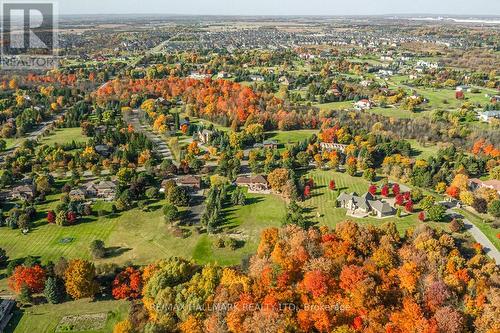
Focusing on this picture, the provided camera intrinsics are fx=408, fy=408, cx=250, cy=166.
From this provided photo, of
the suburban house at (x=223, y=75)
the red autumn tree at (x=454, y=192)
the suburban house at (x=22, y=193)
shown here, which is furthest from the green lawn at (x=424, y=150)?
the suburban house at (x=223, y=75)

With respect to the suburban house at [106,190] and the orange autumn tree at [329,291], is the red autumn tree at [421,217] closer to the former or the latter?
the orange autumn tree at [329,291]

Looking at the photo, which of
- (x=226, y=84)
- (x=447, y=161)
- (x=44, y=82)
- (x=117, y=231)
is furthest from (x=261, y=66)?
(x=117, y=231)

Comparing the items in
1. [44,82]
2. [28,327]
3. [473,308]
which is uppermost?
[44,82]

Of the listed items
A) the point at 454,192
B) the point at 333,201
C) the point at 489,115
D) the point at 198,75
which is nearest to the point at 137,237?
the point at 333,201

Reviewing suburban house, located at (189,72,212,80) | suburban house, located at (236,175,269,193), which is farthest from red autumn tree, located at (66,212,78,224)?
suburban house, located at (189,72,212,80)

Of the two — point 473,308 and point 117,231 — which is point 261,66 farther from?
point 473,308

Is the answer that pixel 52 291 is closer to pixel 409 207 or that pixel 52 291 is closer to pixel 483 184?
pixel 409 207
